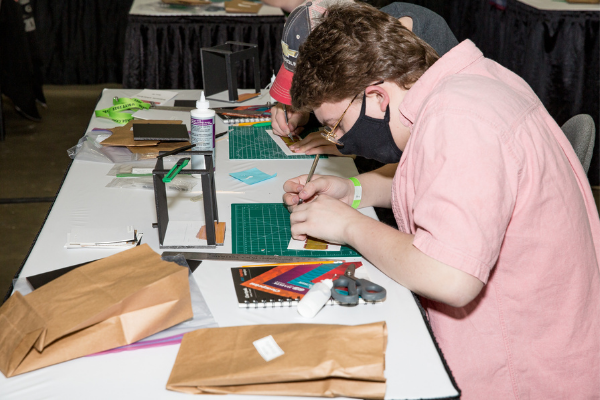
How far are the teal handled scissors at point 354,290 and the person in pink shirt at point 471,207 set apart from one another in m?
0.04

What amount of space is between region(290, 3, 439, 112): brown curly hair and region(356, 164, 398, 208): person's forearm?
371 mm

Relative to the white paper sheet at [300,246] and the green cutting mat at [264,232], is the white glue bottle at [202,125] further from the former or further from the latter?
the white paper sheet at [300,246]

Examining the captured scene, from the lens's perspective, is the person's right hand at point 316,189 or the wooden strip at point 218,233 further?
the person's right hand at point 316,189

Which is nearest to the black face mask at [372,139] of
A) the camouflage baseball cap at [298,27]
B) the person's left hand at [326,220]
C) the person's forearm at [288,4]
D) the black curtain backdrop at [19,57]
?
the person's left hand at [326,220]

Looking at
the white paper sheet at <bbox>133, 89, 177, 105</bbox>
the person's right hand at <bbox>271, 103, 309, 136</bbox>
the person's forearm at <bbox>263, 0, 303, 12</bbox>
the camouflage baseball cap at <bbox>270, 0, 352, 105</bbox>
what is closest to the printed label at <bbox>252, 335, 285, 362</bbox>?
the camouflage baseball cap at <bbox>270, 0, 352, 105</bbox>

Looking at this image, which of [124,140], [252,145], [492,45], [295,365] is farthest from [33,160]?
[295,365]

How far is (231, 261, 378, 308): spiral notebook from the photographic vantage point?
3.30ft

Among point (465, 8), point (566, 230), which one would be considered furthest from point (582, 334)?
point (465, 8)

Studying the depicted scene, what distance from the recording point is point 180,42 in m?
3.50

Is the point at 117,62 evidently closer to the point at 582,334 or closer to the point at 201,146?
the point at 201,146

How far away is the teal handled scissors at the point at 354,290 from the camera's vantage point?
990 mm

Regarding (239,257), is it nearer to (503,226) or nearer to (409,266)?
(409,266)

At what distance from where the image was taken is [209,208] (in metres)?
1.18

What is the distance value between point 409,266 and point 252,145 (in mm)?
935
